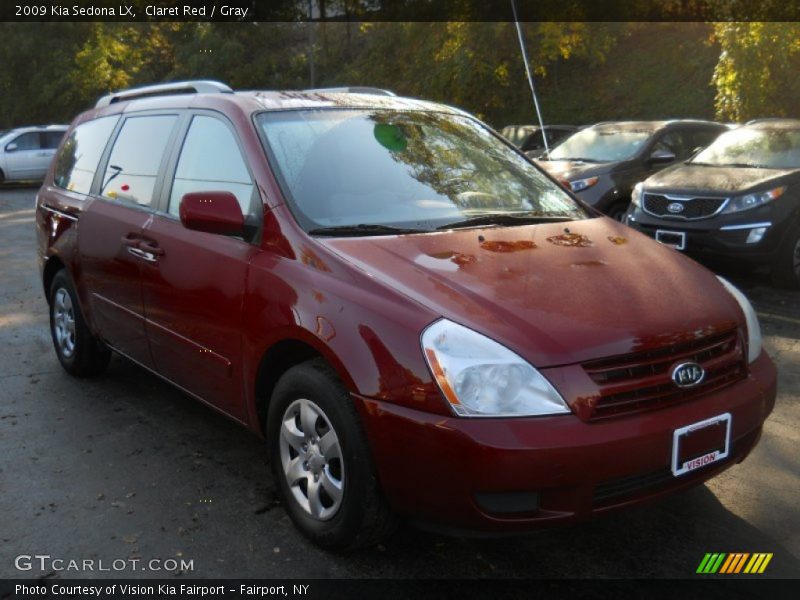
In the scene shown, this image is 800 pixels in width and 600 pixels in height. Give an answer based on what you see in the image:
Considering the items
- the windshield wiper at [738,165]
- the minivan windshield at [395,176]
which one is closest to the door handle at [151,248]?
the minivan windshield at [395,176]

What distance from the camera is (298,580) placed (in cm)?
307

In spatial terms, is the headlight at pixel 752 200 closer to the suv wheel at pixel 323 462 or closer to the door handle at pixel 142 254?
the door handle at pixel 142 254

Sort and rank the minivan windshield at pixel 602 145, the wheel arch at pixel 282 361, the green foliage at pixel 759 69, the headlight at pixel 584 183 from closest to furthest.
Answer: the wheel arch at pixel 282 361
the headlight at pixel 584 183
the minivan windshield at pixel 602 145
the green foliage at pixel 759 69

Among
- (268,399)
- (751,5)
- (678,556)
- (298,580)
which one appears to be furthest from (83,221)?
(751,5)

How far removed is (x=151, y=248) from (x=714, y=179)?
20.7 ft

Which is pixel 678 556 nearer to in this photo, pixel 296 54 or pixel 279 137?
pixel 279 137

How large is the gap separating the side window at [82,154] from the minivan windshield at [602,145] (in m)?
7.13

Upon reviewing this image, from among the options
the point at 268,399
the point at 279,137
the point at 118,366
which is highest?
the point at 279,137

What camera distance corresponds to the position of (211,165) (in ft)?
13.3

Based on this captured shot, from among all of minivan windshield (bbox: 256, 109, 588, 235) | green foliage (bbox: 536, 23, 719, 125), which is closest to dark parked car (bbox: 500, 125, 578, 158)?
green foliage (bbox: 536, 23, 719, 125)

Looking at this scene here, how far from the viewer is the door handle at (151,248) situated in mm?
4172

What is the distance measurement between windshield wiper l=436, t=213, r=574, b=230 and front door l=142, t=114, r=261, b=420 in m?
0.87

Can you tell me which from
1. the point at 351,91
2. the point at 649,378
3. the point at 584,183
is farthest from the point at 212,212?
the point at 584,183

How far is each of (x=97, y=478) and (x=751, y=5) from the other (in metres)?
13.5
